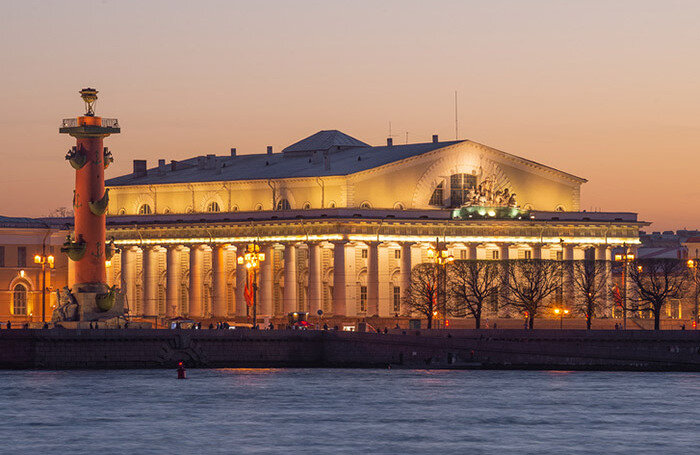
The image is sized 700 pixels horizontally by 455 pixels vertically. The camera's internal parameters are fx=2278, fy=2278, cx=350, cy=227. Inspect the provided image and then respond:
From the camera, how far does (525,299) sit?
124m

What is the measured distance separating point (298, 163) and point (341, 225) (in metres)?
14.1

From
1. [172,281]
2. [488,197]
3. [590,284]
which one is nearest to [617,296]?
[590,284]

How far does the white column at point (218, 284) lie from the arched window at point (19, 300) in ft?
39.5

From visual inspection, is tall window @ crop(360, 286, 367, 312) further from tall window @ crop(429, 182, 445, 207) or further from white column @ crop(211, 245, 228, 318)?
white column @ crop(211, 245, 228, 318)

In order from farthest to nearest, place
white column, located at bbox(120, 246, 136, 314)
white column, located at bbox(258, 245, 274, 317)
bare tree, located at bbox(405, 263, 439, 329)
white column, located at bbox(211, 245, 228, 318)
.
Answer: white column, located at bbox(120, 246, 136, 314) < white column, located at bbox(211, 245, 228, 318) < white column, located at bbox(258, 245, 274, 317) < bare tree, located at bbox(405, 263, 439, 329)

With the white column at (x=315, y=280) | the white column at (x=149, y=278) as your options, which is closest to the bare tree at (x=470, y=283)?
the white column at (x=315, y=280)

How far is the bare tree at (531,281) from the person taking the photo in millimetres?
122750

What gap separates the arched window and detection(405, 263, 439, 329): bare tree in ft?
74.1

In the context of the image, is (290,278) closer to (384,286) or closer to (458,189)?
(384,286)

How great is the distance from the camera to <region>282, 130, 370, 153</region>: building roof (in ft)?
491

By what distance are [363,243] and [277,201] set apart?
9.74 meters

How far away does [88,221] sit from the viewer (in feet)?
353

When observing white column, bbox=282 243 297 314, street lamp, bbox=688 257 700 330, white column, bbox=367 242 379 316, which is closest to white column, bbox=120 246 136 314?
white column, bbox=282 243 297 314

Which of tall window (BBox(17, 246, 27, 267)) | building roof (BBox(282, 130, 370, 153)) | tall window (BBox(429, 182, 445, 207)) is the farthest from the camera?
building roof (BBox(282, 130, 370, 153))
